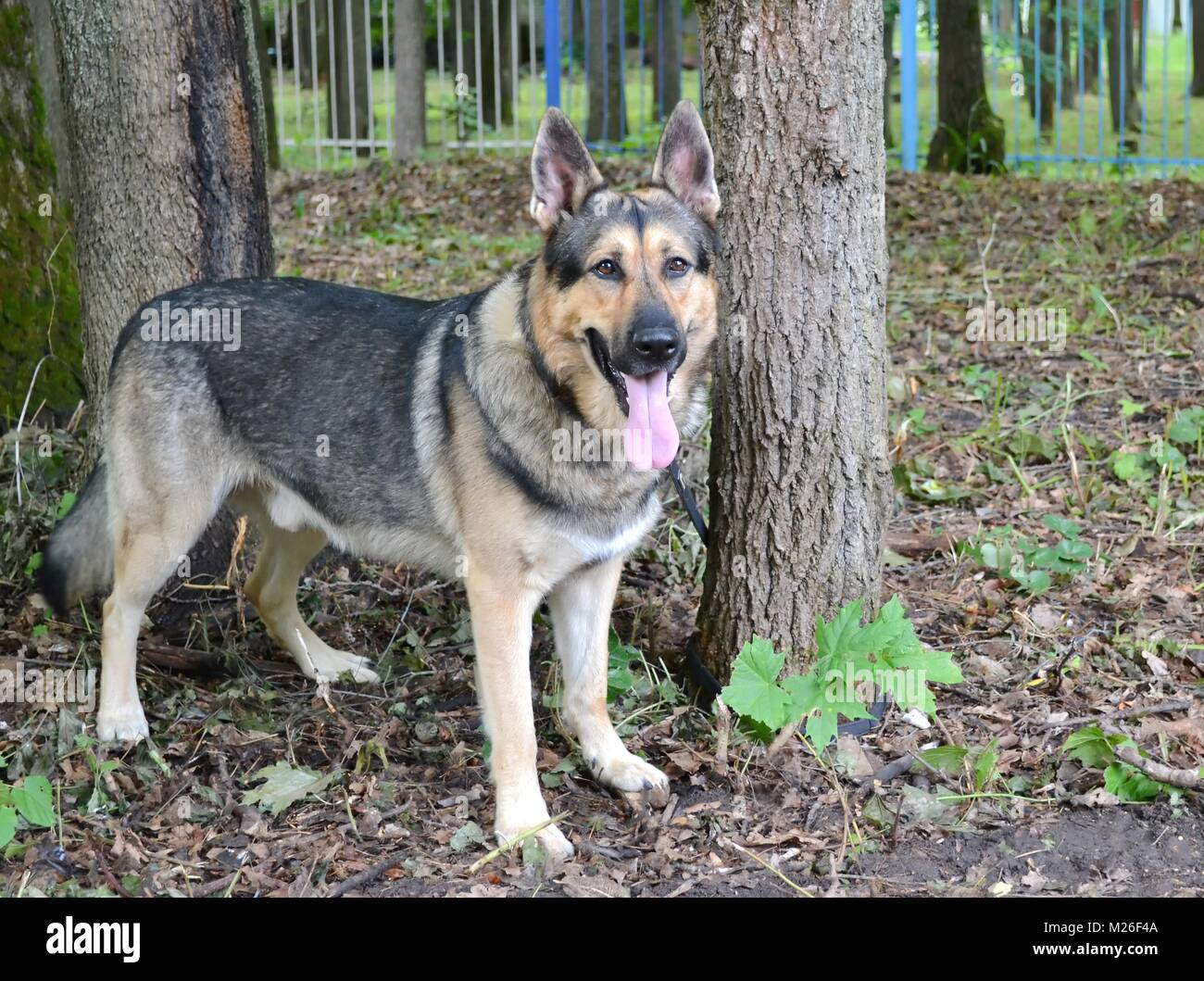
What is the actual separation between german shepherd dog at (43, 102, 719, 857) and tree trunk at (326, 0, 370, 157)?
472 inches

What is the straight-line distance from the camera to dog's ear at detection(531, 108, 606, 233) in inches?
151

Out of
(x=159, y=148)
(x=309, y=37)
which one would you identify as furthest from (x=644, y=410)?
(x=309, y=37)

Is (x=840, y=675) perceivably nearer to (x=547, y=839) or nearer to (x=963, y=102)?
(x=547, y=839)

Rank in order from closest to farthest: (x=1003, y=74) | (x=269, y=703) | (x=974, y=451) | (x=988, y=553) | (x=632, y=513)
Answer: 1. (x=632, y=513)
2. (x=269, y=703)
3. (x=988, y=553)
4. (x=974, y=451)
5. (x=1003, y=74)

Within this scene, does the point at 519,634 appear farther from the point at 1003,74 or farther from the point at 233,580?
the point at 1003,74

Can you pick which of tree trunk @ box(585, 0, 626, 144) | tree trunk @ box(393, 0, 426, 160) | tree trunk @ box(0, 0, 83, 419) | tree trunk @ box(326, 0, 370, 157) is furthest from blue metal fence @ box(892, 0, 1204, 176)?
tree trunk @ box(0, 0, 83, 419)

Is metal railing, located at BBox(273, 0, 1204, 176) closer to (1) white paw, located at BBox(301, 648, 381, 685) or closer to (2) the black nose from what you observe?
(1) white paw, located at BBox(301, 648, 381, 685)

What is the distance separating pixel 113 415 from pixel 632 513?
1.95 meters

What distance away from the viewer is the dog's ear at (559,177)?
12.6 ft

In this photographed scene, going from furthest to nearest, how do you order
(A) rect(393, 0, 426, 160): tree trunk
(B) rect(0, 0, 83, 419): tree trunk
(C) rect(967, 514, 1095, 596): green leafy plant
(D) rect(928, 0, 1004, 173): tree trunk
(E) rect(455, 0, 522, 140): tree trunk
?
(E) rect(455, 0, 522, 140): tree trunk
(A) rect(393, 0, 426, 160): tree trunk
(D) rect(928, 0, 1004, 173): tree trunk
(B) rect(0, 0, 83, 419): tree trunk
(C) rect(967, 514, 1095, 596): green leafy plant

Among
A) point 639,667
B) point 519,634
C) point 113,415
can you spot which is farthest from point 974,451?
point 113,415

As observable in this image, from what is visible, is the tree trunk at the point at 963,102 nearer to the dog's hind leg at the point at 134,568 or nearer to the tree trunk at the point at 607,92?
the tree trunk at the point at 607,92

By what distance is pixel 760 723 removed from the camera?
13.3 feet

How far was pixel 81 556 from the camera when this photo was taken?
4664 millimetres
